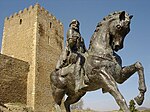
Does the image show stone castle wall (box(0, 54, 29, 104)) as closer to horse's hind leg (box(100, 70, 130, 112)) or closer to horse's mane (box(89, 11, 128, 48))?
horse's mane (box(89, 11, 128, 48))

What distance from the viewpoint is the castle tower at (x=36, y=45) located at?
2761cm

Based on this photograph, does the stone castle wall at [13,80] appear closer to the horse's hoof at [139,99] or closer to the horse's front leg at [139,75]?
the horse's front leg at [139,75]

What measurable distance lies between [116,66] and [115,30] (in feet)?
2.30

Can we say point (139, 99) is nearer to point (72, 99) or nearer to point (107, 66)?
point (107, 66)

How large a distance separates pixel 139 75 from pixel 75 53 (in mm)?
1310

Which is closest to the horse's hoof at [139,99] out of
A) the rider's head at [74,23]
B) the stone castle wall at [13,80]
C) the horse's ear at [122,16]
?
the horse's ear at [122,16]

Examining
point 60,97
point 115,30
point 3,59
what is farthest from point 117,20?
point 3,59

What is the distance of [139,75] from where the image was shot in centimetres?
499

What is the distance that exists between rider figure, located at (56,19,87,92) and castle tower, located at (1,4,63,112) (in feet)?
69.8

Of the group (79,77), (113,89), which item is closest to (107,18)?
(79,77)

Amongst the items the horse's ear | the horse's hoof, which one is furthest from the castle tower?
the horse's hoof

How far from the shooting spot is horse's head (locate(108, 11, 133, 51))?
5.21m

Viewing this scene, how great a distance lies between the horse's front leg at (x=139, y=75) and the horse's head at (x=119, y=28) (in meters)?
0.46

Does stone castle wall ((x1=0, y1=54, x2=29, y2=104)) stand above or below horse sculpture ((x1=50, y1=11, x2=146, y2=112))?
above
